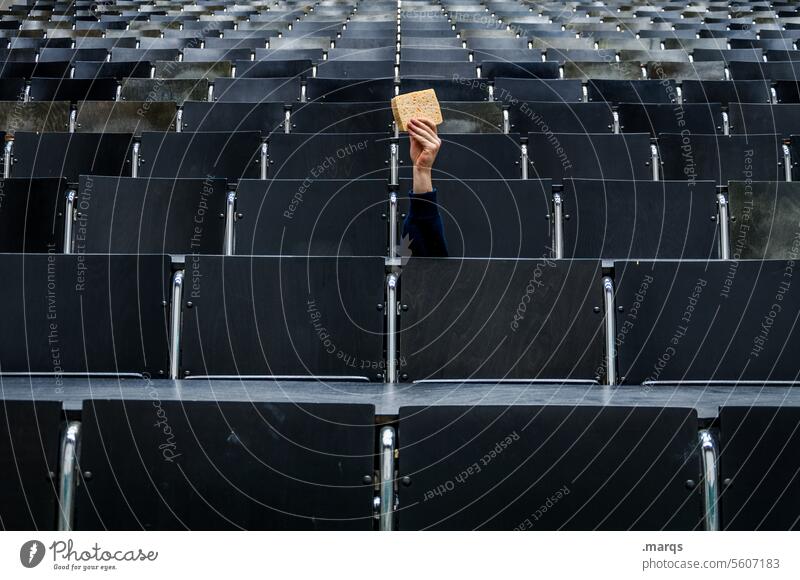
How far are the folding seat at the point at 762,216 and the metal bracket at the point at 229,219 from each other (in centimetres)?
176

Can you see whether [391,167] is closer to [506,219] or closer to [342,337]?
[506,219]

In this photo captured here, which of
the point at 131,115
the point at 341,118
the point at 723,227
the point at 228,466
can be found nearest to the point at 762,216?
the point at 723,227

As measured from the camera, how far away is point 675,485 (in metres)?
2.11

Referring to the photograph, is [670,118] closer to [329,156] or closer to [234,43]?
[329,156]

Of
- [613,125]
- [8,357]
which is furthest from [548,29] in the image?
[8,357]

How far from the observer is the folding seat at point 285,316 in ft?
9.27

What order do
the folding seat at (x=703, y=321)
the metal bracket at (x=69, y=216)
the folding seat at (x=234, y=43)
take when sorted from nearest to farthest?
the folding seat at (x=703, y=321)
the metal bracket at (x=69, y=216)
the folding seat at (x=234, y=43)

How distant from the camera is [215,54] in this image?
19.6ft

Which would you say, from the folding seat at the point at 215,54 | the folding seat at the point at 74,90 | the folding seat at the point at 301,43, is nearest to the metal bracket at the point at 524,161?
the folding seat at the point at 74,90

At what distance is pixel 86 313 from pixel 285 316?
1.84ft

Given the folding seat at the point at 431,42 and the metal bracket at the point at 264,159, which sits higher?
the folding seat at the point at 431,42

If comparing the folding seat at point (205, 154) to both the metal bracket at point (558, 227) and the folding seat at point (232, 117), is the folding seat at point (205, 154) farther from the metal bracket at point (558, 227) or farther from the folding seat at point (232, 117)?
the metal bracket at point (558, 227)

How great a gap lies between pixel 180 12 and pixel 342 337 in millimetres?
5738

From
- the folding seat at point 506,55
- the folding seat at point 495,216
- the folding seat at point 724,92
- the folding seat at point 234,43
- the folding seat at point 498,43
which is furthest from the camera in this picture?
the folding seat at point 234,43
